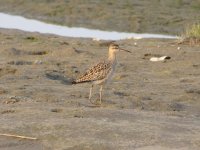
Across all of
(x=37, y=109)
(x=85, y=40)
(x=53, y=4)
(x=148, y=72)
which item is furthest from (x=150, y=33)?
(x=37, y=109)

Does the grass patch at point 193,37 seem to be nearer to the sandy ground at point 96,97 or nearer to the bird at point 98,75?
the sandy ground at point 96,97

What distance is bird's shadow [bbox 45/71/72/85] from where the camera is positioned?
45.1 feet

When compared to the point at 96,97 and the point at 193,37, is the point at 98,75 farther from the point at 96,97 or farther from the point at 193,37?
the point at 193,37

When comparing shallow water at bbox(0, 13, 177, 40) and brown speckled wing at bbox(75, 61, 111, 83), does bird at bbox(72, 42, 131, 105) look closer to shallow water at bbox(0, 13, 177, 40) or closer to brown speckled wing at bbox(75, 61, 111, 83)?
brown speckled wing at bbox(75, 61, 111, 83)

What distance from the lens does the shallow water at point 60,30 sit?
2336 centimetres

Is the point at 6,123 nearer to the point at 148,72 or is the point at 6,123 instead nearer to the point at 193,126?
the point at 193,126

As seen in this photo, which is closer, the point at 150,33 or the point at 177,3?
the point at 150,33

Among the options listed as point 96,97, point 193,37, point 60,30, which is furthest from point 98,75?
point 60,30

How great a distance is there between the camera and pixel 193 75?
14.7 m

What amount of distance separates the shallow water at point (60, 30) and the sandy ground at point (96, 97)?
336 cm

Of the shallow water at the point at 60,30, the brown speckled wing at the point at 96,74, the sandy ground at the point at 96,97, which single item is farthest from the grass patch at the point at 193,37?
the brown speckled wing at the point at 96,74

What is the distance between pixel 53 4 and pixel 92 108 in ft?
59.7

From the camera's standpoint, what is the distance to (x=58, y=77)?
555 inches

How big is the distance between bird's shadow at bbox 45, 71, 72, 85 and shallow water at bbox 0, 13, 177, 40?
25.9 ft
